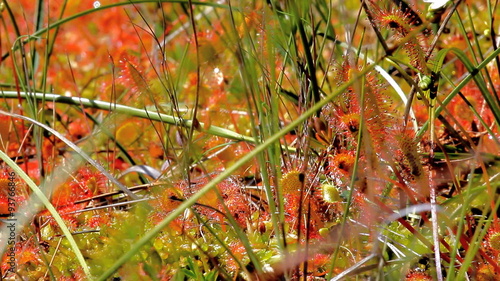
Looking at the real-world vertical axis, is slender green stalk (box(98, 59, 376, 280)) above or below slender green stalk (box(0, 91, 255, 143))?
below

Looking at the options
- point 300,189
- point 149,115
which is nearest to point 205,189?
point 300,189

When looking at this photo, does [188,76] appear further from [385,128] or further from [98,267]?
[385,128]

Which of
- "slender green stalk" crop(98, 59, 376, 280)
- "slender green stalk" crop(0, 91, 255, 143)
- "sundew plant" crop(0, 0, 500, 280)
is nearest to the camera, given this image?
"slender green stalk" crop(98, 59, 376, 280)

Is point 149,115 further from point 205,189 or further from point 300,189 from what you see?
point 205,189

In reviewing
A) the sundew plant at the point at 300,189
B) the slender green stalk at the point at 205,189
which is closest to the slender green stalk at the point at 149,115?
the sundew plant at the point at 300,189

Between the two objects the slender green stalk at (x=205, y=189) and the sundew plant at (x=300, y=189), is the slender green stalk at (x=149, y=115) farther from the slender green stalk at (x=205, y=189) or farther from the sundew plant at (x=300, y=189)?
the slender green stalk at (x=205, y=189)

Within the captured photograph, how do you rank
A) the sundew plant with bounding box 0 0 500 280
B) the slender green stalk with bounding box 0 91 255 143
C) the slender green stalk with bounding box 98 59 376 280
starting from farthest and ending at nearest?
the slender green stalk with bounding box 0 91 255 143
the sundew plant with bounding box 0 0 500 280
the slender green stalk with bounding box 98 59 376 280

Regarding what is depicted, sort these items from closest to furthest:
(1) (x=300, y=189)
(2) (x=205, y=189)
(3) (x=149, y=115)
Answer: (2) (x=205, y=189) < (1) (x=300, y=189) < (3) (x=149, y=115)

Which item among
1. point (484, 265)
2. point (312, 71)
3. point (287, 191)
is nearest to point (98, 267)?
point (287, 191)

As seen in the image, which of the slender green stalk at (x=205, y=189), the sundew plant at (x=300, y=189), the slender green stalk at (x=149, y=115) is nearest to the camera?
the slender green stalk at (x=205, y=189)

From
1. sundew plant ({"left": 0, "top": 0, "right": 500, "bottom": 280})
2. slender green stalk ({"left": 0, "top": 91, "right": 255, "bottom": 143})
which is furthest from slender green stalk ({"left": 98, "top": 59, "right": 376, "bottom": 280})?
slender green stalk ({"left": 0, "top": 91, "right": 255, "bottom": 143})

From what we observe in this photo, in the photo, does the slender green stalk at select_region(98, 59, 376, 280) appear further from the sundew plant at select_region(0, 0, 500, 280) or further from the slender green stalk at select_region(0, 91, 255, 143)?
the slender green stalk at select_region(0, 91, 255, 143)
